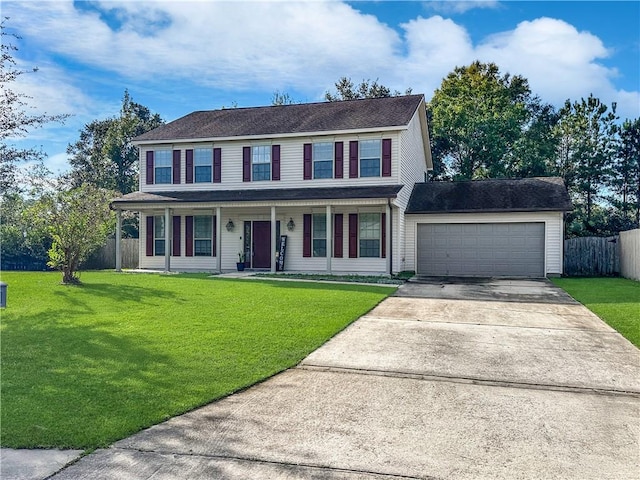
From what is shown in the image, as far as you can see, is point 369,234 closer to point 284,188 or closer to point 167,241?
point 284,188

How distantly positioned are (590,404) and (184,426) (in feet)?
12.4

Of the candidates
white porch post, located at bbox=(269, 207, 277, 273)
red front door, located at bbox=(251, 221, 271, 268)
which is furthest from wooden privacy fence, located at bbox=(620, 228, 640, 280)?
red front door, located at bbox=(251, 221, 271, 268)

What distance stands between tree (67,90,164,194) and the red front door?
711 inches

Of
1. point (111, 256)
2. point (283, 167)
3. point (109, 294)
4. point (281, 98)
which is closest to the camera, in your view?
point (109, 294)

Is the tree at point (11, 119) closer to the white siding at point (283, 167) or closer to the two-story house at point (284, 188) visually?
the two-story house at point (284, 188)

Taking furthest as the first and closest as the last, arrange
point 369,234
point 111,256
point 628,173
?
point 628,173 < point 111,256 < point 369,234

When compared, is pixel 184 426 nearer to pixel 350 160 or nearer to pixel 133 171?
pixel 350 160

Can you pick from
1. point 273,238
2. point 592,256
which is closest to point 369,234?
point 273,238

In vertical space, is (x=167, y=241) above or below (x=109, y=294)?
above

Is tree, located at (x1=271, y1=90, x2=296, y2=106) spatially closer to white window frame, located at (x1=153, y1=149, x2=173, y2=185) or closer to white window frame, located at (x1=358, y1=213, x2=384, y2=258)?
white window frame, located at (x1=153, y1=149, x2=173, y2=185)

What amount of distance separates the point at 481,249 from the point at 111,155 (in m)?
26.1

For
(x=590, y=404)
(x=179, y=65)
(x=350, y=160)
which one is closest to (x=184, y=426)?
(x=590, y=404)

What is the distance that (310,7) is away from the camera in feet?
33.9

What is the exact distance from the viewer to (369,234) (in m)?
17.6
